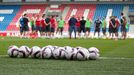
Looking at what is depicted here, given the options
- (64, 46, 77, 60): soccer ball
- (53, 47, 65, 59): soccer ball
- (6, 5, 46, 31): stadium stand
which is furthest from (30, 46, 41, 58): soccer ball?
(6, 5, 46, 31): stadium stand

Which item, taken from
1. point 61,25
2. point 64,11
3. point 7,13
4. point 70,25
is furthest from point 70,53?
point 7,13

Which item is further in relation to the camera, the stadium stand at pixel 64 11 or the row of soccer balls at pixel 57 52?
the stadium stand at pixel 64 11

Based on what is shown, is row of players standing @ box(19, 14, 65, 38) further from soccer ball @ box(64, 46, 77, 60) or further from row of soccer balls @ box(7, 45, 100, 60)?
soccer ball @ box(64, 46, 77, 60)

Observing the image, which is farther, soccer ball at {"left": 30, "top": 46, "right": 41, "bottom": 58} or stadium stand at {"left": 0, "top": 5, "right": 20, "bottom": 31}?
stadium stand at {"left": 0, "top": 5, "right": 20, "bottom": 31}

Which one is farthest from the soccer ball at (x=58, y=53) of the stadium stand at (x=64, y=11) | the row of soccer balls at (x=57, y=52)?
the stadium stand at (x=64, y=11)

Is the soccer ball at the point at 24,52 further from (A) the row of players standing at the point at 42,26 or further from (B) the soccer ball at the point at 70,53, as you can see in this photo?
(A) the row of players standing at the point at 42,26

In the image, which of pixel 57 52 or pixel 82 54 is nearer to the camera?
pixel 82 54

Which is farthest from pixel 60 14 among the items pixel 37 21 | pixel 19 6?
pixel 37 21

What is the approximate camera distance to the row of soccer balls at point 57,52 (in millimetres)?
10891

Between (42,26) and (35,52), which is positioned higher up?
(42,26)

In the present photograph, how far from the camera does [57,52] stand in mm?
11008

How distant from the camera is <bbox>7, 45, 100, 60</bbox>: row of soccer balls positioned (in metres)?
10.9

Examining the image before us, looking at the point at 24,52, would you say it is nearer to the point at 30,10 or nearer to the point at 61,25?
the point at 61,25

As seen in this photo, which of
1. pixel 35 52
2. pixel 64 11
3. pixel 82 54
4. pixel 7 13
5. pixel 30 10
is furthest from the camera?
pixel 30 10
